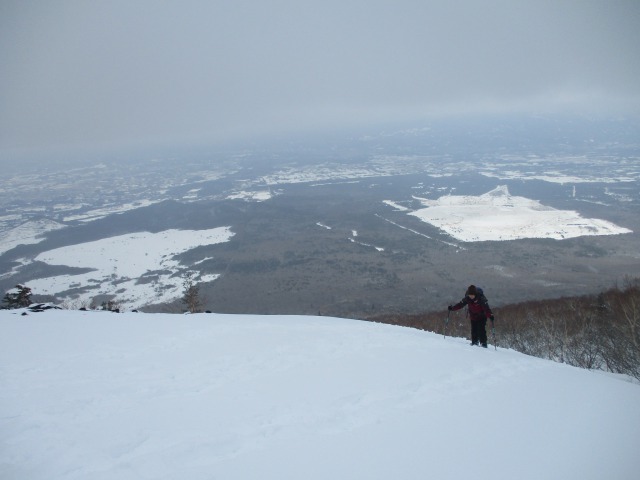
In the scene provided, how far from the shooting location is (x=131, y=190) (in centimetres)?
14212

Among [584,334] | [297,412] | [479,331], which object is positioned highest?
[297,412]

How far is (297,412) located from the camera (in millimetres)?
6133

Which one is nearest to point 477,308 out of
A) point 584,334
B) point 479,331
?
point 479,331

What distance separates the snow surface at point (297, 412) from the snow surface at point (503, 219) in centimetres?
7123

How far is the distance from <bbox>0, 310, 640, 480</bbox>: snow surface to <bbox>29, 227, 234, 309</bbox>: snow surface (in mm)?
47021

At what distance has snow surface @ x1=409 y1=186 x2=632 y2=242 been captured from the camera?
7425cm

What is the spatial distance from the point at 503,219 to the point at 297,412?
90.7m

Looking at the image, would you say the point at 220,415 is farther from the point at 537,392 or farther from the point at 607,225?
the point at 607,225

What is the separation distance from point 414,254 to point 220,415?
6635cm

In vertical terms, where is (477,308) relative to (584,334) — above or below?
above

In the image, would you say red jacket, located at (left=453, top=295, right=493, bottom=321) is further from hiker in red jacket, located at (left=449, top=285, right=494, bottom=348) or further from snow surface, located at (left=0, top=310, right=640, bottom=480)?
snow surface, located at (left=0, top=310, right=640, bottom=480)

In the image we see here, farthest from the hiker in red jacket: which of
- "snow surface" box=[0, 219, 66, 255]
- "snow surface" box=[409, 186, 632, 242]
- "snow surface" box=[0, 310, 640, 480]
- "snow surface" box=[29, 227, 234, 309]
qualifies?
"snow surface" box=[0, 219, 66, 255]

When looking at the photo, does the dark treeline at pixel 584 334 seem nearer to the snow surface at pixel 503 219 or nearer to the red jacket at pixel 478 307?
the red jacket at pixel 478 307

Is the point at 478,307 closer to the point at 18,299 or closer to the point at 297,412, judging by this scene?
the point at 297,412
